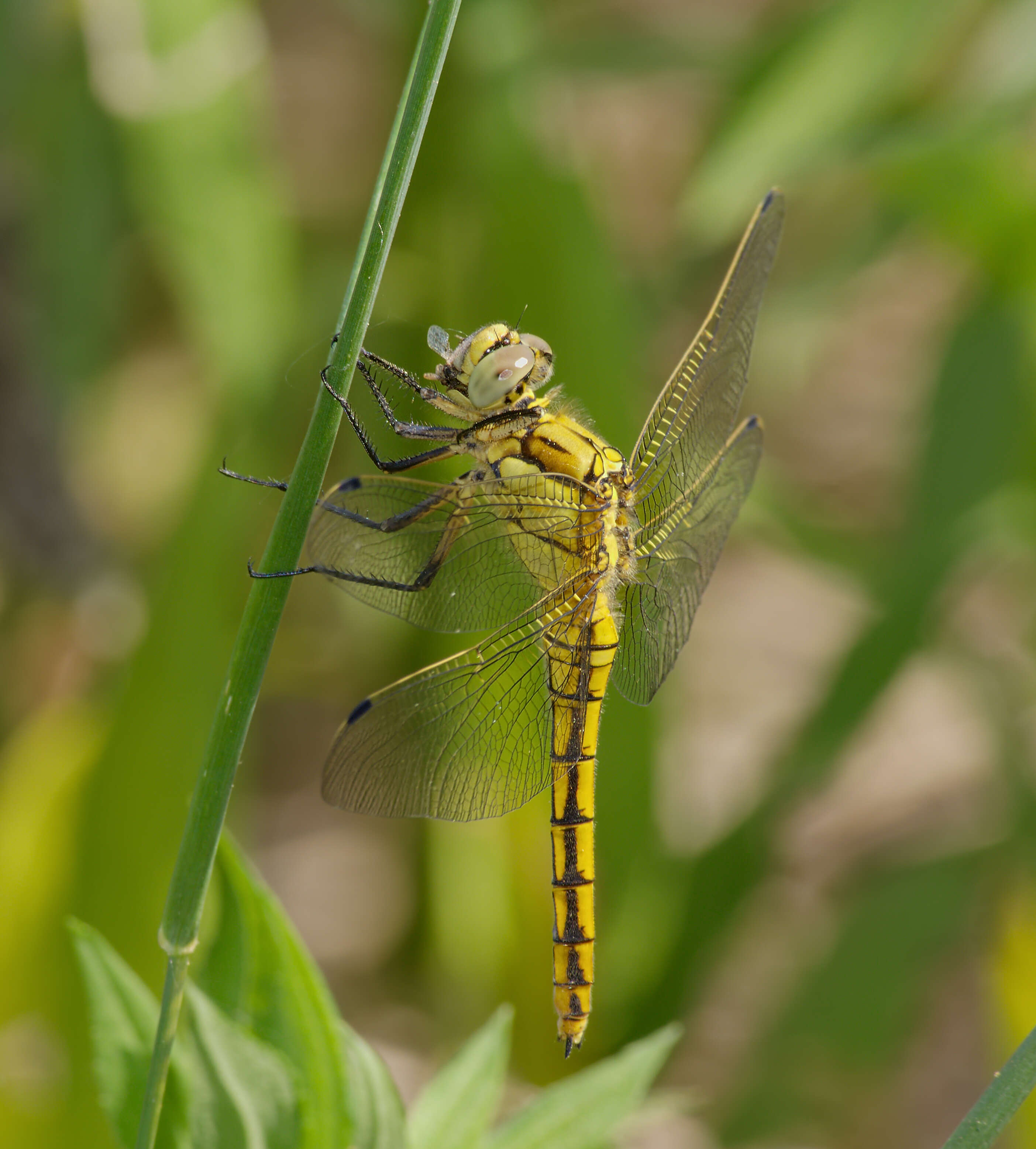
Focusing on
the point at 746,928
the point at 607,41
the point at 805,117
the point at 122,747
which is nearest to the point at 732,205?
the point at 805,117

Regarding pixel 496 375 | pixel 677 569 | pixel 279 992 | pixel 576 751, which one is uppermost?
pixel 496 375

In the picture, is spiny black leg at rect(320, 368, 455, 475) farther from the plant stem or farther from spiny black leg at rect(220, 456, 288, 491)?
the plant stem

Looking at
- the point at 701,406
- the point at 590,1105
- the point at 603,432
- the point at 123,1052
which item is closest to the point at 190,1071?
the point at 123,1052

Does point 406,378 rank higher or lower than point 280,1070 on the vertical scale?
higher

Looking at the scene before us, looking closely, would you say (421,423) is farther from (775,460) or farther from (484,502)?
(775,460)

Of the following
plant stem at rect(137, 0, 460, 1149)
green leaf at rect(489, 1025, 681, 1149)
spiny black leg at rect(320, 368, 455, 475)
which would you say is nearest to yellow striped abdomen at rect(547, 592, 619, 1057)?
spiny black leg at rect(320, 368, 455, 475)

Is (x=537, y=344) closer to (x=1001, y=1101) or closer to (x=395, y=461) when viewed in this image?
(x=395, y=461)

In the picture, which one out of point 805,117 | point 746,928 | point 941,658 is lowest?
point 746,928

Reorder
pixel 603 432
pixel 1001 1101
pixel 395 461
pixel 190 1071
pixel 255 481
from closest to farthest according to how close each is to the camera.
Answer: pixel 1001 1101, pixel 190 1071, pixel 255 481, pixel 395 461, pixel 603 432
